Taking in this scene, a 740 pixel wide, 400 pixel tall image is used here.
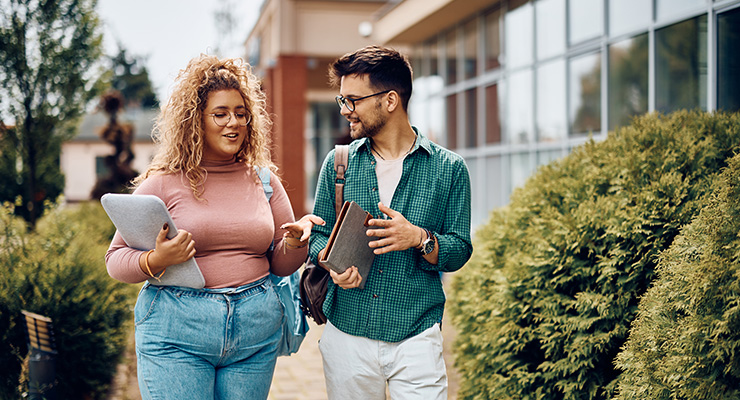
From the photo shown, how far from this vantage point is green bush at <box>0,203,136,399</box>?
15.1 ft

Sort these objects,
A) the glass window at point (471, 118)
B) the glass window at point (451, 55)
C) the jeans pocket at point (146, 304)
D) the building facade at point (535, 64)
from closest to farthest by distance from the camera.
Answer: the jeans pocket at point (146, 304) → the building facade at point (535, 64) → the glass window at point (471, 118) → the glass window at point (451, 55)

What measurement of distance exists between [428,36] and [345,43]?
4.90 meters

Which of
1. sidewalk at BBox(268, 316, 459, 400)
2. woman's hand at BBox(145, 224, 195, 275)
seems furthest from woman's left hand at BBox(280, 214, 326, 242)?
sidewalk at BBox(268, 316, 459, 400)

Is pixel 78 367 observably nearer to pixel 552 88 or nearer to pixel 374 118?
pixel 374 118

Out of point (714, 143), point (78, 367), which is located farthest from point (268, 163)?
point (78, 367)

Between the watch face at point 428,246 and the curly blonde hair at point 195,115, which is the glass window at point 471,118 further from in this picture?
the watch face at point 428,246

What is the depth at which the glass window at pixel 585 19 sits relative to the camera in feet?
27.3

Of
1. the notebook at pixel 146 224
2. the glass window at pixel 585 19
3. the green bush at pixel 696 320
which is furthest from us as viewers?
the glass window at pixel 585 19

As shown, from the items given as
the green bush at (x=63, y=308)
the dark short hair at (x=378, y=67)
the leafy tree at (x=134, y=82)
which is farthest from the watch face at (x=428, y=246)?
the leafy tree at (x=134, y=82)

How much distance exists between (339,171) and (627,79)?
590cm

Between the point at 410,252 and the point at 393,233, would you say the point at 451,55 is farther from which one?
the point at 393,233

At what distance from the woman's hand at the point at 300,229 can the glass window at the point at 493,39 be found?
28.8ft

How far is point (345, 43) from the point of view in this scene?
18109mm

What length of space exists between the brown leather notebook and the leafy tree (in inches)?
2619
